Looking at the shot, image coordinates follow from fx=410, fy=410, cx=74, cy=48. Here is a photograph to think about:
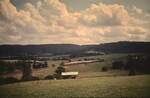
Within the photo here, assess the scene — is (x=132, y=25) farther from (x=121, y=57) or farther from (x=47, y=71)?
(x=47, y=71)

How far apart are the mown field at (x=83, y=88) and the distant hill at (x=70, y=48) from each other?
17.2 inches

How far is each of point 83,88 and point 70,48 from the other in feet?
2.15

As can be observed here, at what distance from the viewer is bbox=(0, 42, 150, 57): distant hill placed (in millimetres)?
6367

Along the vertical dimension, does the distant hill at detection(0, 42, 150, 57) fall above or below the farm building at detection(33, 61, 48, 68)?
above

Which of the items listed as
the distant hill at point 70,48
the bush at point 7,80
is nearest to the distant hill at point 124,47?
the distant hill at point 70,48

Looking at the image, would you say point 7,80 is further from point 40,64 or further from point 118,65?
point 118,65

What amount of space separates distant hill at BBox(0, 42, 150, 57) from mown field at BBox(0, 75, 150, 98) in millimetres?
437

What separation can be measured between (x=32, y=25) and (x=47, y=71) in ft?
2.48

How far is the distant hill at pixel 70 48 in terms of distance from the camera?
20.9 feet

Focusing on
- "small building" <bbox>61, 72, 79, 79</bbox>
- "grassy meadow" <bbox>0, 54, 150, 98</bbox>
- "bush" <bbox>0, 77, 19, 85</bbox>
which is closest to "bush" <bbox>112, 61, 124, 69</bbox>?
"grassy meadow" <bbox>0, 54, 150, 98</bbox>

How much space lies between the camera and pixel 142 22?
633cm

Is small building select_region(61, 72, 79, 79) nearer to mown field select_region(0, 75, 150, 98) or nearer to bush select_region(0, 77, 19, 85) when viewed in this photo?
mown field select_region(0, 75, 150, 98)

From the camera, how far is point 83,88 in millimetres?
6297

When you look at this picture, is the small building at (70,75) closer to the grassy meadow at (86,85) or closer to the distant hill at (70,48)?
the grassy meadow at (86,85)
